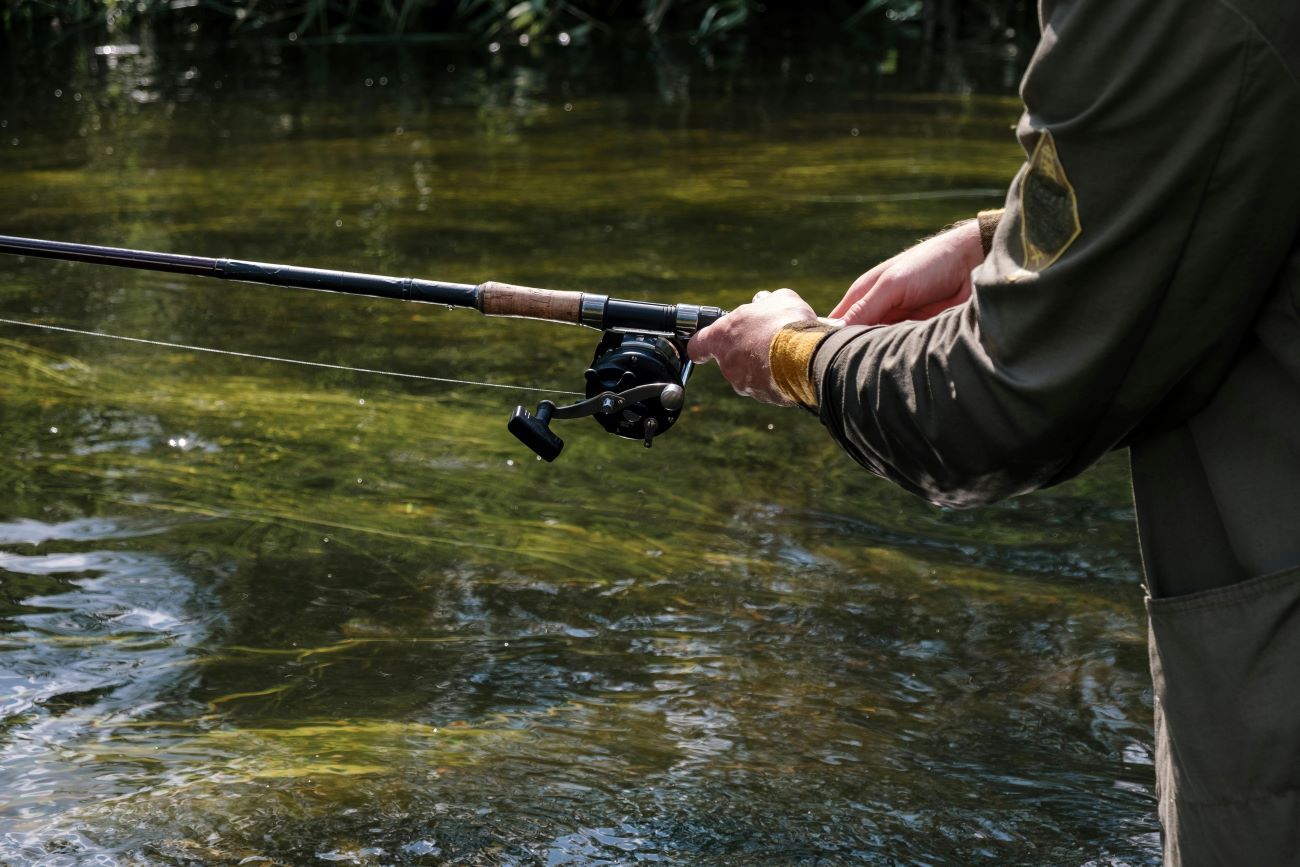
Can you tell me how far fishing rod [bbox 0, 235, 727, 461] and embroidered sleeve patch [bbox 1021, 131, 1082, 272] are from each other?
670 mm

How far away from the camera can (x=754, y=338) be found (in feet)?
5.30

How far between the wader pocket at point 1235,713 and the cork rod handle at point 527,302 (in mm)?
978

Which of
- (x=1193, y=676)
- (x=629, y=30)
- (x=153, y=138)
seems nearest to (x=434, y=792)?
(x=1193, y=676)

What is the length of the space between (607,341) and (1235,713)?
3.22ft

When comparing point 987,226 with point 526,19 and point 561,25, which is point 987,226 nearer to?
point 526,19

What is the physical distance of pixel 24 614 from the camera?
3062 millimetres

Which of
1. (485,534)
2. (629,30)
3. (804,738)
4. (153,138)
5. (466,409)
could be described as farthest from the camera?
(629,30)

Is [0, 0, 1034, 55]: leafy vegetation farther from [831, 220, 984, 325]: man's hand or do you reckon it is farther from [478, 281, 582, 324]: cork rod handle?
[831, 220, 984, 325]: man's hand

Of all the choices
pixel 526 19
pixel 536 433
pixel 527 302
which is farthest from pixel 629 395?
pixel 526 19

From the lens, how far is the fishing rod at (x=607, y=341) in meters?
1.92

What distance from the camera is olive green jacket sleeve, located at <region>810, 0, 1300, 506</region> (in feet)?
3.62

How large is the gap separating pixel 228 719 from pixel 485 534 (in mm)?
895

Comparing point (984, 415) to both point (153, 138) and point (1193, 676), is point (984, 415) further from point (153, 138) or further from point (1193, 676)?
point (153, 138)

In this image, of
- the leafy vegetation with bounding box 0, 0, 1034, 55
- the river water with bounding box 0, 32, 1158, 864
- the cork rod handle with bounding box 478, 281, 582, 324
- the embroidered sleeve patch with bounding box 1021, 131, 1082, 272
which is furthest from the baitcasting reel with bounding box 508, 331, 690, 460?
the leafy vegetation with bounding box 0, 0, 1034, 55
